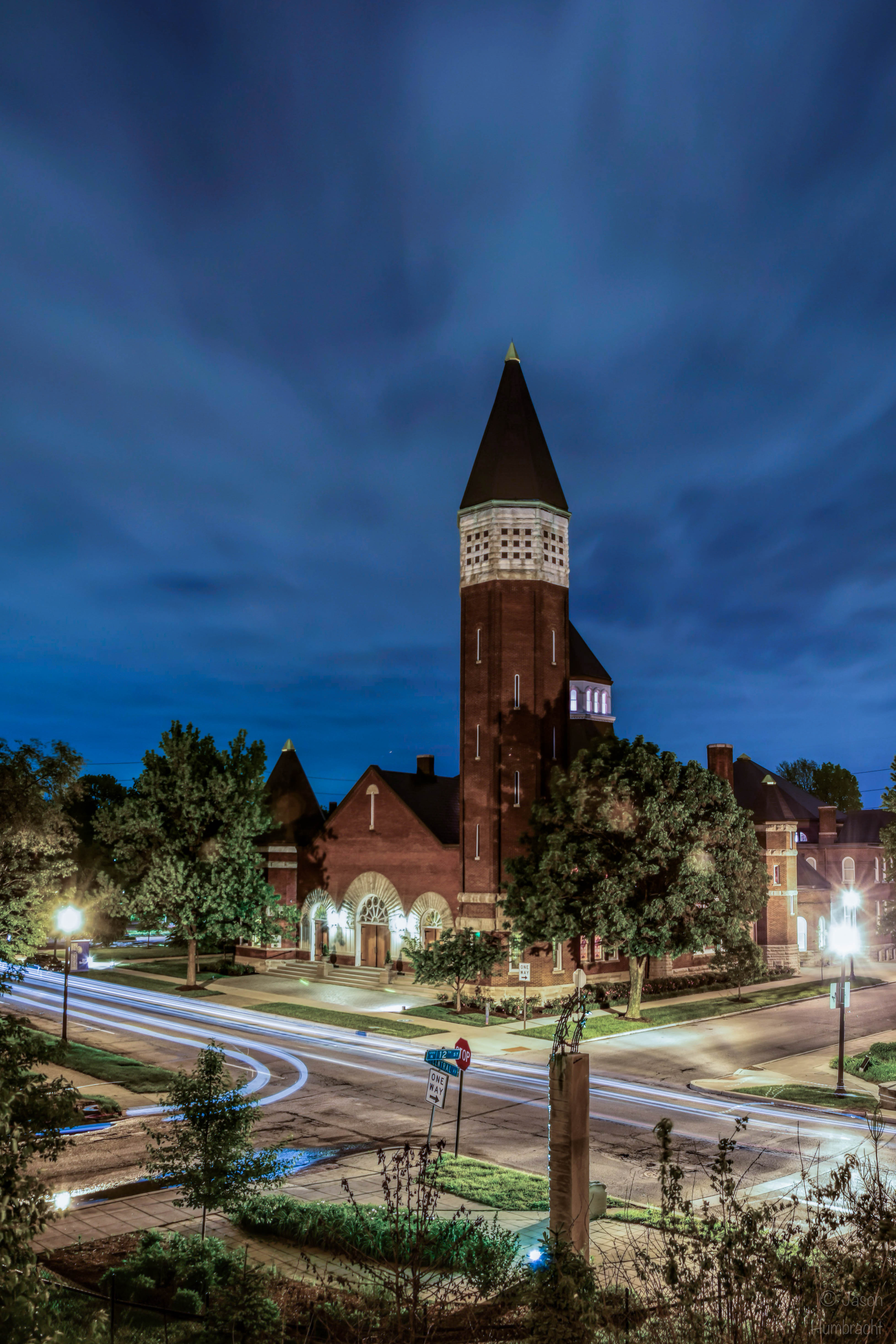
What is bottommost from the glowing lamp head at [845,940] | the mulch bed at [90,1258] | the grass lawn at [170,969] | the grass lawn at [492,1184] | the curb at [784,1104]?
the grass lawn at [170,969]

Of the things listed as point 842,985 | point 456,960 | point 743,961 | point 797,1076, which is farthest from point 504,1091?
point 743,961

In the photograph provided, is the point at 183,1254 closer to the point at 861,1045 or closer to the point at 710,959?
the point at 861,1045

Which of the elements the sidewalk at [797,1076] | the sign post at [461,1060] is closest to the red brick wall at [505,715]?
the sidewalk at [797,1076]

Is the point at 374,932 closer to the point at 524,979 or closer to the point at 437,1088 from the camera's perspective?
the point at 524,979

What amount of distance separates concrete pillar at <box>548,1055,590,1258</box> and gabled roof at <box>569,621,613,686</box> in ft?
169

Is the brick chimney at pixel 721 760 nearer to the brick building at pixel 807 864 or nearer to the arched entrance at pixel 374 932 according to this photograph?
the brick building at pixel 807 864

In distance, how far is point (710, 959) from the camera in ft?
159

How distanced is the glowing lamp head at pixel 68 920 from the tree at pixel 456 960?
1531 cm

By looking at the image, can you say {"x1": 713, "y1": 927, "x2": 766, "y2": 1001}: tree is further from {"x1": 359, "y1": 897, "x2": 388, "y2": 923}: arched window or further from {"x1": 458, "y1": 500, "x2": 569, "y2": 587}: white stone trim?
{"x1": 458, "y1": 500, "x2": 569, "y2": 587}: white stone trim

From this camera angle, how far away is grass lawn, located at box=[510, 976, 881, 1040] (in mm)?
37312

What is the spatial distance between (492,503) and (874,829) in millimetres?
47260

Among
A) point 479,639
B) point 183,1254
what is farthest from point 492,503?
point 183,1254

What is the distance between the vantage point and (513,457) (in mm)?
47656

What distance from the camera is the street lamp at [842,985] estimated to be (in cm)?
2711
